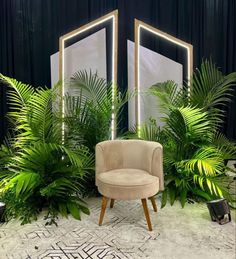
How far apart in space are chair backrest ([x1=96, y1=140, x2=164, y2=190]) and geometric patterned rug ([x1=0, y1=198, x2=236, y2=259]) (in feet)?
1.15

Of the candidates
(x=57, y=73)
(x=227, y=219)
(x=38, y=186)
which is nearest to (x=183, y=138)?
(x=227, y=219)

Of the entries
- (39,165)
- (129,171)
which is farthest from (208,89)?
(39,165)

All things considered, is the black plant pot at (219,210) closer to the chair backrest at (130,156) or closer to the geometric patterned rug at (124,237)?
the geometric patterned rug at (124,237)

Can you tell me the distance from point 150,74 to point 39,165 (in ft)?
5.89

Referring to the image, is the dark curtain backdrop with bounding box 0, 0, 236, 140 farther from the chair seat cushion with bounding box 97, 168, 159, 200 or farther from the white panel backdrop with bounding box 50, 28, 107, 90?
the chair seat cushion with bounding box 97, 168, 159, 200

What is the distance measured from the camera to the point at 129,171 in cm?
249

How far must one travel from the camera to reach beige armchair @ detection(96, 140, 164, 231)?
2262 mm

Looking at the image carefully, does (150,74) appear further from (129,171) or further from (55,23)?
(129,171)

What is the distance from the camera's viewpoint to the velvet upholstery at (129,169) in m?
2.26

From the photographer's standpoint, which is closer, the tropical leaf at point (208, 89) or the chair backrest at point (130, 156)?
the chair backrest at point (130, 156)

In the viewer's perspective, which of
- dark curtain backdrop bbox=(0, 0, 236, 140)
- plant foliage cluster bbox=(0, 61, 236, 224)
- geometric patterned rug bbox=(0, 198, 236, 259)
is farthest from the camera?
dark curtain backdrop bbox=(0, 0, 236, 140)

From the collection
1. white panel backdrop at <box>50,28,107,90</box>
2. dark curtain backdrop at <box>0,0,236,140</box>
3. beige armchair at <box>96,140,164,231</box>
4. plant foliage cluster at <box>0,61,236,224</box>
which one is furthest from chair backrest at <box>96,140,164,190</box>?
dark curtain backdrop at <box>0,0,236,140</box>

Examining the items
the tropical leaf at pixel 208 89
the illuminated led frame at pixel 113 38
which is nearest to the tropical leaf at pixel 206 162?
the tropical leaf at pixel 208 89

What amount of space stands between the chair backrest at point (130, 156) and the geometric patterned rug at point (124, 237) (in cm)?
35
